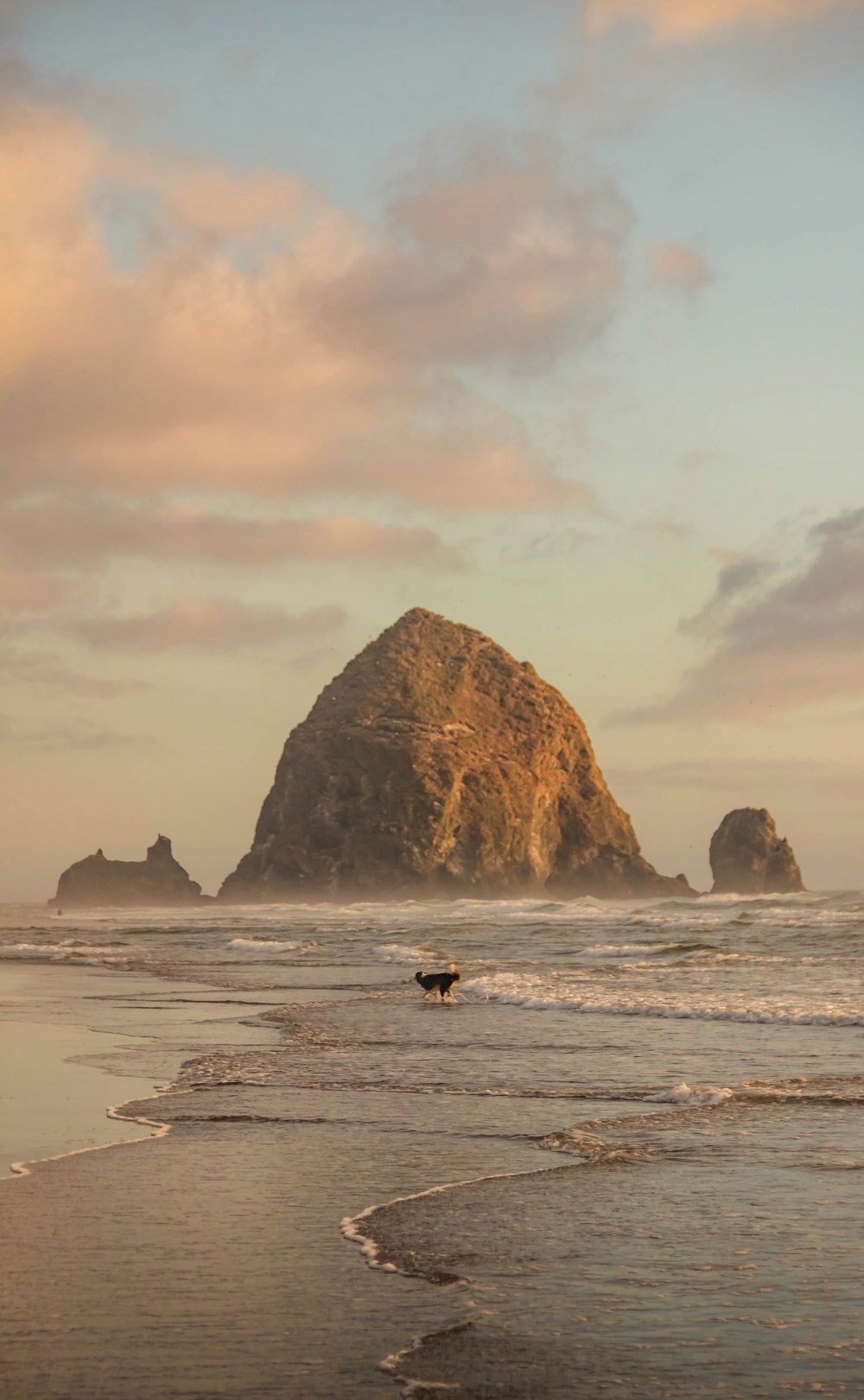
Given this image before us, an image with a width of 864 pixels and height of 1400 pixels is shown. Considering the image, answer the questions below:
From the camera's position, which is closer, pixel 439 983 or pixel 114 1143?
pixel 114 1143

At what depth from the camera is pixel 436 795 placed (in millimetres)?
126688

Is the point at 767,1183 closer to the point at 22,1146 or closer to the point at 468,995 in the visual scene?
the point at 22,1146

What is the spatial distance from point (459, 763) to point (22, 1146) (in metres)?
122

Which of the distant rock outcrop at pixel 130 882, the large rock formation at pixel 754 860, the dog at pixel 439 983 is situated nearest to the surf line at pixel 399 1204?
the dog at pixel 439 983

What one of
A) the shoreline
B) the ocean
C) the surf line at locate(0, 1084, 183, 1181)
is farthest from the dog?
the surf line at locate(0, 1084, 183, 1181)

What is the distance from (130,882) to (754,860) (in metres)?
66.4

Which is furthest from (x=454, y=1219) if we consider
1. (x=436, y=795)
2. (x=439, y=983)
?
(x=436, y=795)

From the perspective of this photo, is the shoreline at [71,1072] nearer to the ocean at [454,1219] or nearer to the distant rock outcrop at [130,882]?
the ocean at [454,1219]

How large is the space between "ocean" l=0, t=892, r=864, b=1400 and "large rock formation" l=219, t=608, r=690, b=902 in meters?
109

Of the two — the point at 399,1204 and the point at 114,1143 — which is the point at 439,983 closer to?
the point at 114,1143

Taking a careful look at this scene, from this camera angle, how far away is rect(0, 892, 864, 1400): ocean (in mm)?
4449

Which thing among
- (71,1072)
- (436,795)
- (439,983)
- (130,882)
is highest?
(436,795)

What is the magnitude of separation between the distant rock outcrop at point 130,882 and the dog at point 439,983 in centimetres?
12025

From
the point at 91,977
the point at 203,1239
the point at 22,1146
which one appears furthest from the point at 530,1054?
the point at 91,977
